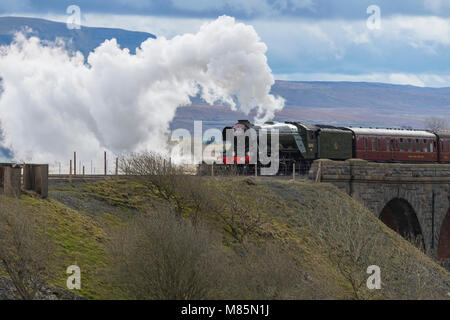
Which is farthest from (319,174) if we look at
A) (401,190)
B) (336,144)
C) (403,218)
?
(403,218)

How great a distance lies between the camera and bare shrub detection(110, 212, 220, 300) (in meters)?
24.4

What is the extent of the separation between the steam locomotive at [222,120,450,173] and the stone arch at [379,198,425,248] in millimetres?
4271

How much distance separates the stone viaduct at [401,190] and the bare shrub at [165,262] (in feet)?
78.1

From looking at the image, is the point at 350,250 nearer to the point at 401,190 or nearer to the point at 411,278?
the point at 411,278

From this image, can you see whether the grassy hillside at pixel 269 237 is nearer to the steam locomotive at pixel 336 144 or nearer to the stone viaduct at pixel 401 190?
the stone viaduct at pixel 401 190

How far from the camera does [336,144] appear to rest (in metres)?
56.5

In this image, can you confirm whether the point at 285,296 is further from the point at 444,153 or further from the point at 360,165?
the point at 444,153

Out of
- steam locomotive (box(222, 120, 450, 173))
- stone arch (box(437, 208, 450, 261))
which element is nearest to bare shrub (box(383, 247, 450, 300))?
steam locomotive (box(222, 120, 450, 173))

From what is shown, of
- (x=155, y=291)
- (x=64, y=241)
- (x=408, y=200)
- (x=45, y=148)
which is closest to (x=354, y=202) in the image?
(x=408, y=200)

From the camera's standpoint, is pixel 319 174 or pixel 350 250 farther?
pixel 319 174

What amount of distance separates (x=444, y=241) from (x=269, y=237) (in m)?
27.5

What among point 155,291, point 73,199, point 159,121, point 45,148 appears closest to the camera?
point 155,291
